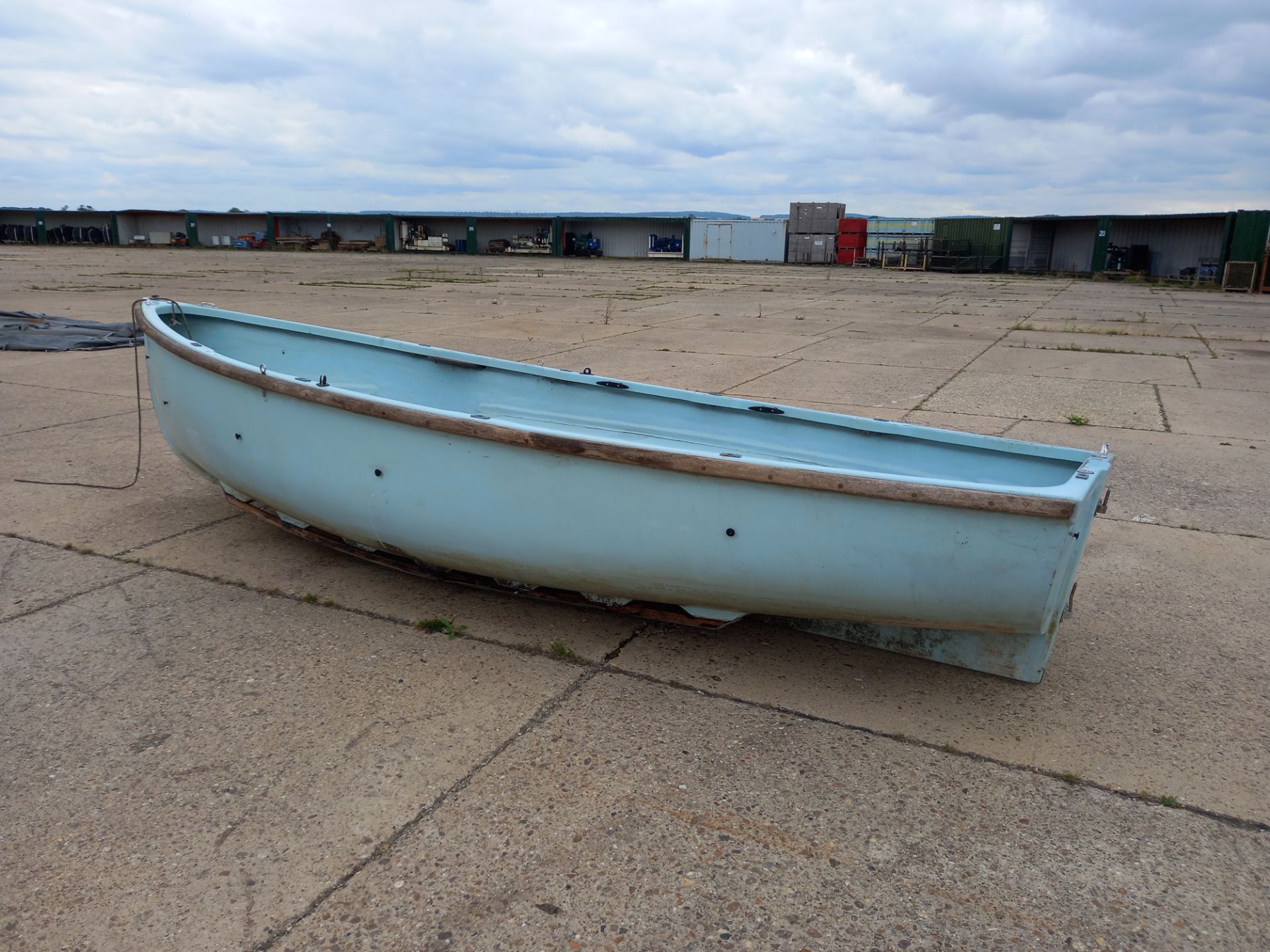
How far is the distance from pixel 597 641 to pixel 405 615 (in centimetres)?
80

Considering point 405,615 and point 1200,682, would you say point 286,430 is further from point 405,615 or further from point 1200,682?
point 1200,682

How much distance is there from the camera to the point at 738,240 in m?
46.9

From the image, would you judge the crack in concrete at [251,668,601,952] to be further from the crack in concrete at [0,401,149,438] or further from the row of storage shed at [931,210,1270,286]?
the row of storage shed at [931,210,1270,286]

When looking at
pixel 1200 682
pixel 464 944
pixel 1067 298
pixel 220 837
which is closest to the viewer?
pixel 464 944

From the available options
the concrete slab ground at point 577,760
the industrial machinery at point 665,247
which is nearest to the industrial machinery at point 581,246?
the industrial machinery at point 665,247

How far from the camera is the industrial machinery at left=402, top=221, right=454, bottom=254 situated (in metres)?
51.5

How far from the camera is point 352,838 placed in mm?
2355

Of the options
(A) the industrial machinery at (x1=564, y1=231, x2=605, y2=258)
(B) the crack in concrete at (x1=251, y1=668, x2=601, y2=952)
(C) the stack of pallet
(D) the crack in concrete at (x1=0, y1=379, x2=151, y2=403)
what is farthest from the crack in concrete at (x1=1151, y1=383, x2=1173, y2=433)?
(A) the industrial machinery at (x1=564, y1=231, x2=605, y2=258)

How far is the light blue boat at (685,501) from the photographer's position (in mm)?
2789

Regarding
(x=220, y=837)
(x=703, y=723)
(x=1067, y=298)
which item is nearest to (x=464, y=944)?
(x=220, y=837)

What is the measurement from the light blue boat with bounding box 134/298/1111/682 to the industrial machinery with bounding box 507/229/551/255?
156 ft

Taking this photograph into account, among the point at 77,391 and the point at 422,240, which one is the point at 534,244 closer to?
the point at 422,240

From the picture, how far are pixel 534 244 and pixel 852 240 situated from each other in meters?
17.6

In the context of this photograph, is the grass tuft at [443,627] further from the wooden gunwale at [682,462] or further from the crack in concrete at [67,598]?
the crack in concrete at [67,598]
